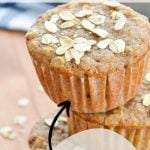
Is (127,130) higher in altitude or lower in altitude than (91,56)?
lower

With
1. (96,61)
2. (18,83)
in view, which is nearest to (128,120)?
(96,61)

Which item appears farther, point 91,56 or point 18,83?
point 18,83

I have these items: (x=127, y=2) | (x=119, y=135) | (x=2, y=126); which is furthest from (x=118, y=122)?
(x=127, y=2)

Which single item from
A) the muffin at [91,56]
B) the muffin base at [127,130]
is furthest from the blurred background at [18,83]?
the muffin at [91,56]

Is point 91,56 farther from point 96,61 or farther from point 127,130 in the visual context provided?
point 127,130

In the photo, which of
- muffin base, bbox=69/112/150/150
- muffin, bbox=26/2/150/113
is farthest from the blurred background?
muffin, bbox=26/2/150/113

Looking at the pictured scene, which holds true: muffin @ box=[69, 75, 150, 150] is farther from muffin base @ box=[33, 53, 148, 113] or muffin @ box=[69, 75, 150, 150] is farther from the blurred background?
the blurred background
